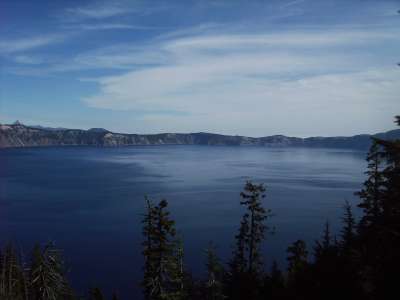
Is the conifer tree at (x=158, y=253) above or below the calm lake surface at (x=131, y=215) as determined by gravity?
above

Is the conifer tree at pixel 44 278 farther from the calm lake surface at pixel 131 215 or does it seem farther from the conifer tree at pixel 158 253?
the calm lake surface at pixel 131 215

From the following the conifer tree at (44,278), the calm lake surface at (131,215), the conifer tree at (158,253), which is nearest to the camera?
the conifer tree at (44,278)

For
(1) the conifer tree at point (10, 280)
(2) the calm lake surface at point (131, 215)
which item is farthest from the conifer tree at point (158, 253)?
(2) the calm lake surface at point (131, 215)

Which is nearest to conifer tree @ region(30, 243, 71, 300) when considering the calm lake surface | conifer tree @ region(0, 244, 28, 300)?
conifer tree @ region(0, 244, 28, 300)

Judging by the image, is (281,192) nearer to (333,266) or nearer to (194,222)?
(194,222)

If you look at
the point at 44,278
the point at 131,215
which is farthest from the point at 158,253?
the point at 131,215

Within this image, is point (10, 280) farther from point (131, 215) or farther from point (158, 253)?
point (131, 215)

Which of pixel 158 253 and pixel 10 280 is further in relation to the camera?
pixel 158 253

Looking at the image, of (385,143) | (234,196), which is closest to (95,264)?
(385,143)

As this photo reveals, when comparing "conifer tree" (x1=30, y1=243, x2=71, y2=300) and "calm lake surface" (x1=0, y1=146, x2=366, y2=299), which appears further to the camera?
"calm lake surface" (x1=0, y1=146, x2=366, y2=299)

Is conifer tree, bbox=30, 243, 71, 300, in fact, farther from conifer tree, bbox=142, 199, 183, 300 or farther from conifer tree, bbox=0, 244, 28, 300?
conifer tree, bbox=142, 199, 183, 300

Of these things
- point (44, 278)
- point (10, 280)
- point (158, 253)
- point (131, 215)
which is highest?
point (10, 280)

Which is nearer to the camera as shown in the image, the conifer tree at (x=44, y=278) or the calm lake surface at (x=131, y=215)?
the conifer tree at (x=44, y=278)

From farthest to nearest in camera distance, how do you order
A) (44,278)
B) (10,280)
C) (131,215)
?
(131,215), (44,278), (10,280)
